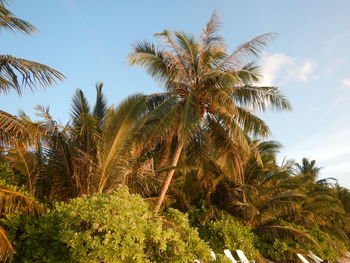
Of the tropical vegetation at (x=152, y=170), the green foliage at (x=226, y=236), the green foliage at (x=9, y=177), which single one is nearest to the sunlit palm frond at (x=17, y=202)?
the tropical vegetation at (x=152, y=170)

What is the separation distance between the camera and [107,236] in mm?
4160

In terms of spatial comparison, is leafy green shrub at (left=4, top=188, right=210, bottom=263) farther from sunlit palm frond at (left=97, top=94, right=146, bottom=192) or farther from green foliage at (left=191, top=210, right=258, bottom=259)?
green foliage at (left=191, top=210, right=258, bottom=259)

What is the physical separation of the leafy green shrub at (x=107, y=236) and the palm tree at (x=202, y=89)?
3.85 m

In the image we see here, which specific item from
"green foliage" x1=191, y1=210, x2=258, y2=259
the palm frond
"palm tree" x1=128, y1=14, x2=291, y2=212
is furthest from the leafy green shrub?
"green foliage" x1=191, y1=210, x2=258, y2=259

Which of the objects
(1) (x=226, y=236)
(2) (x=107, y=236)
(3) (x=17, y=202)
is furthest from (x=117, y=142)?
(1) (x=226, y=236)

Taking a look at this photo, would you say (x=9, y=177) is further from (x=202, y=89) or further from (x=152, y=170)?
(x=202, y=89)

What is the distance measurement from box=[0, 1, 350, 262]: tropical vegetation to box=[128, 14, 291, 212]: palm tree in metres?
0.03

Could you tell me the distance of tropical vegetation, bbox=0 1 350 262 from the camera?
4.66 meters

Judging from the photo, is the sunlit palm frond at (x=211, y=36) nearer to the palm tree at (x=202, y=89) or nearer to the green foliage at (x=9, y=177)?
the palm tree at (x=202, y=89)

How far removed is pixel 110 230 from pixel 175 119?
5241 mm

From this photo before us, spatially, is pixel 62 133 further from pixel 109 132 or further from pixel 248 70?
pixel 248 70

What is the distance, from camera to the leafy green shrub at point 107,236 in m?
4.15

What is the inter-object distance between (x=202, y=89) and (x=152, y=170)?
311 centimetres

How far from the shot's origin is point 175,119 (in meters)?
9.20
